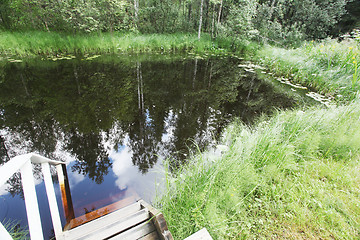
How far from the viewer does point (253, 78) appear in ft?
24.4

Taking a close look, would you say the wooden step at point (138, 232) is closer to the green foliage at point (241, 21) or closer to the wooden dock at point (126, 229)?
the wooden dock at point (126, 229)

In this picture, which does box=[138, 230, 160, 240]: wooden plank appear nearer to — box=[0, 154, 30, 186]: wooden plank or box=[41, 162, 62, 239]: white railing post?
box=[41, 162, 62, 239]: white railing post

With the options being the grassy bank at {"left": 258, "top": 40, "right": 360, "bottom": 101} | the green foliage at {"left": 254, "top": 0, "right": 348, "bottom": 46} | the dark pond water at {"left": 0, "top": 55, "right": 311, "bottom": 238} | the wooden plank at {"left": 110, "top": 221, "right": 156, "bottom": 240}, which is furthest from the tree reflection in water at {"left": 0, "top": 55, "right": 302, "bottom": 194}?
the green foliage at {"left": 254, "top": 0, "right": 348, "bottom": 46}

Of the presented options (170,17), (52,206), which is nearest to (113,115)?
(52,206)

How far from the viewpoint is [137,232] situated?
5.09 ft

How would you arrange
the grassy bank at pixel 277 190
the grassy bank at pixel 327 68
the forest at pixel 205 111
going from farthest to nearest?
the grassy bank at pixel 327 68, the forest at pixel 205 111, the grassy bank at pixel 277 190

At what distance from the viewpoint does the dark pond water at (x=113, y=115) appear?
268 cm

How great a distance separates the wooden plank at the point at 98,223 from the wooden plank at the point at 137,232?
0.75ft

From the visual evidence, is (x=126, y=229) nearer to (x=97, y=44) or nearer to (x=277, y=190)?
(x=277, y=190)

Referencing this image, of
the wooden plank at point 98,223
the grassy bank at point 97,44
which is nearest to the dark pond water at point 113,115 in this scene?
the wooden plank at point 98,223

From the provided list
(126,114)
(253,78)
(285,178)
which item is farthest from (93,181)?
(253,78)

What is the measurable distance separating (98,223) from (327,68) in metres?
7.36

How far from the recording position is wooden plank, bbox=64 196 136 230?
199 cm

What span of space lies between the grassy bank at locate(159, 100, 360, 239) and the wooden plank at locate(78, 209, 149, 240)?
27 cm
